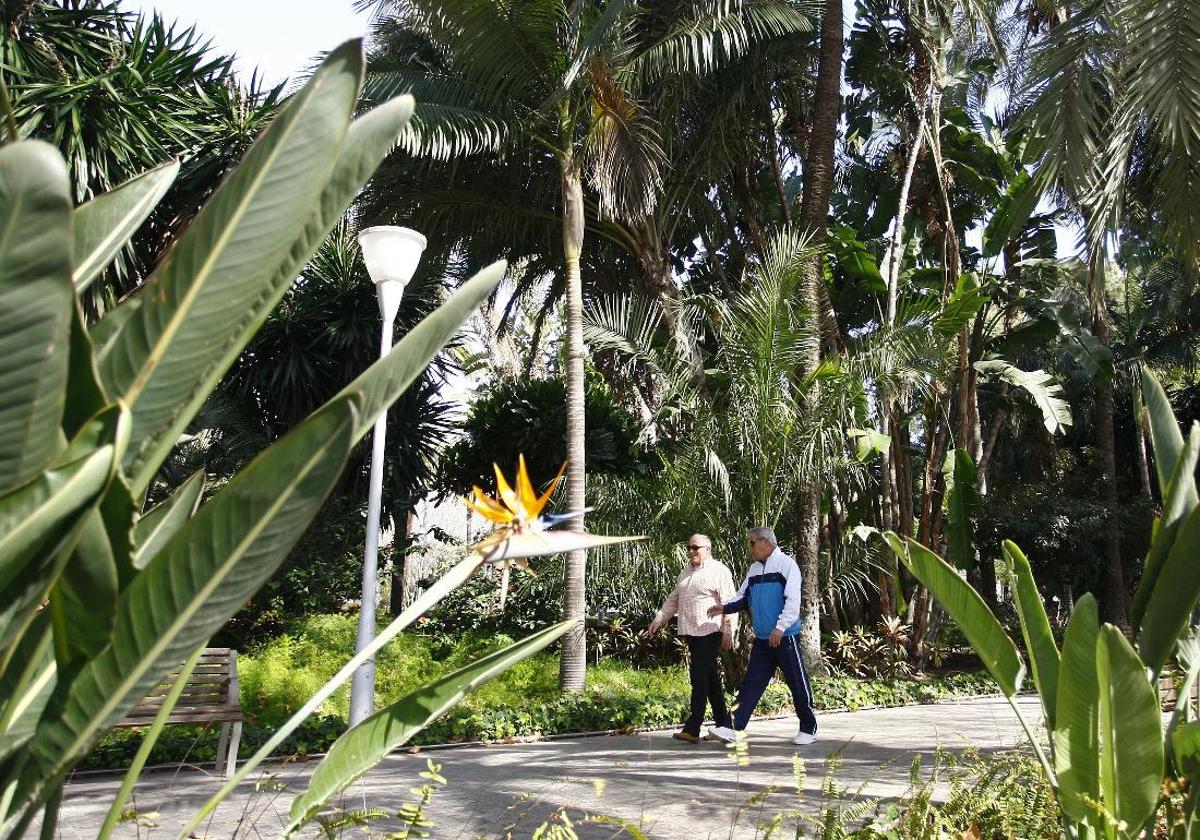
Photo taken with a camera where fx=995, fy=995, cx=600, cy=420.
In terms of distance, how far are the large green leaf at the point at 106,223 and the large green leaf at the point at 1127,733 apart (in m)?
2.04

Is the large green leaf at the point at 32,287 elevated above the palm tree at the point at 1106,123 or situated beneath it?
situated beneath

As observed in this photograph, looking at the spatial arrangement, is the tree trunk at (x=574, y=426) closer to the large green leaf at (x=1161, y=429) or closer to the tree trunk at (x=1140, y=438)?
the large green leaf at (x=1161, y=429)

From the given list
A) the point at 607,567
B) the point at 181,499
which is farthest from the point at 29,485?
the point at 607,567

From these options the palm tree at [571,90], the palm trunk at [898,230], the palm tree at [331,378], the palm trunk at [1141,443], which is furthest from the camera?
the palm trunk at [1141,443]

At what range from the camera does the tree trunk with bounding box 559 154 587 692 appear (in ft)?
31.7

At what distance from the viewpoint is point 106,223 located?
4.63ft

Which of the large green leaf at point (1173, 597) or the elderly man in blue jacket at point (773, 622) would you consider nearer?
the large green leaf at point (1173, 597)

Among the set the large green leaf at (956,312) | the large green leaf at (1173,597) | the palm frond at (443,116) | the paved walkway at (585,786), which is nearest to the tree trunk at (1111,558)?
the large green leaf at (956,312)

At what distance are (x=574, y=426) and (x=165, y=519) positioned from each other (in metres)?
8.51

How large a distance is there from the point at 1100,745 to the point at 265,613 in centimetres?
1172

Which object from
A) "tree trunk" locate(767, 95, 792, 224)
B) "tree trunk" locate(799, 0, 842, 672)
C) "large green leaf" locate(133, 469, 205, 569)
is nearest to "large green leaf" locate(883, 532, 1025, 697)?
"large green leaf" locate(133, 469, 205, 569)

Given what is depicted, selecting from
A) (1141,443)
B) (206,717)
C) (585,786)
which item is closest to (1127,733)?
(585,786)

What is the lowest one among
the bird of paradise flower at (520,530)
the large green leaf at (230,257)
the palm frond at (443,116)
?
the bird of paradise flower at (520,530)

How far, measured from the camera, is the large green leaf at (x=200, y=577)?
100cm
